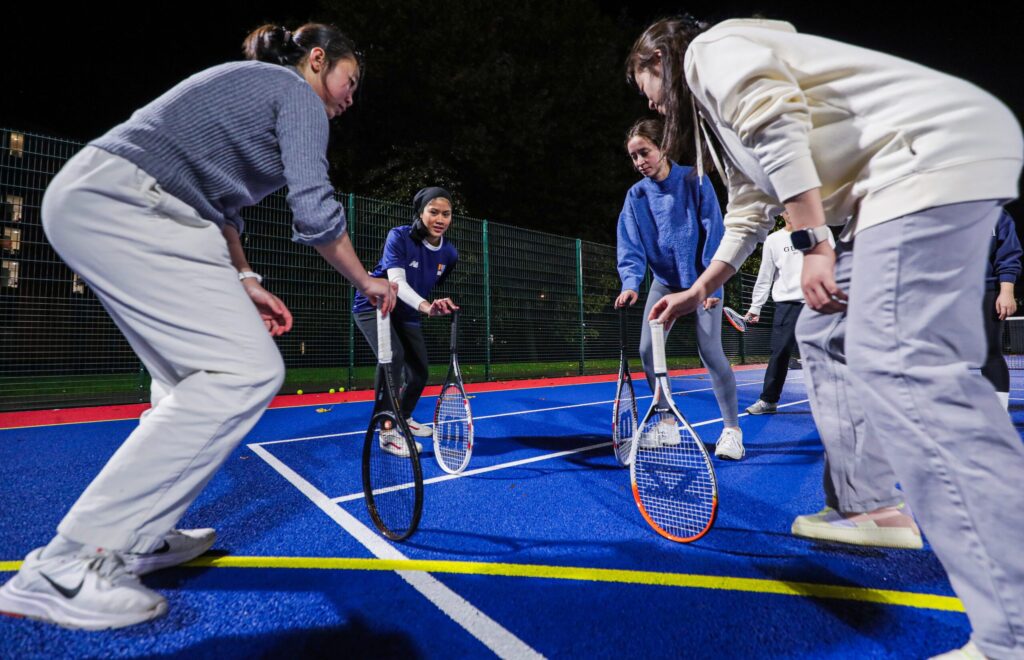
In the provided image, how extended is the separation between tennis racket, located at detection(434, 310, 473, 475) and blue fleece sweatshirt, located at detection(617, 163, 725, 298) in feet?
4.45

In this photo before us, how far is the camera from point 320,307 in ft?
29.5

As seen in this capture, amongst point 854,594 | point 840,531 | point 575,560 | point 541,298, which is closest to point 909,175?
point 854,594

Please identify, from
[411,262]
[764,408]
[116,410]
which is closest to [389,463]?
[411,262]

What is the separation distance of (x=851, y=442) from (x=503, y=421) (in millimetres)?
4021

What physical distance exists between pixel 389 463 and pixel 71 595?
1.27 metres

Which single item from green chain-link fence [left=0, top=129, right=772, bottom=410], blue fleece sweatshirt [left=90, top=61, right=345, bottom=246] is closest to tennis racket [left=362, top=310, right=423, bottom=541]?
blue fleece sweatshirt [left=90, top=61, right=345, bottom=246]

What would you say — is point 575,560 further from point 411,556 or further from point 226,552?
point 226,552

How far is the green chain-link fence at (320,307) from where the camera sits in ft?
20.9

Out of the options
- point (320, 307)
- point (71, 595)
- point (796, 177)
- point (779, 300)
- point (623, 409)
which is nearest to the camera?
point (796, 177)

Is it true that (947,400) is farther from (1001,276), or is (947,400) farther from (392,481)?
(1001,276)

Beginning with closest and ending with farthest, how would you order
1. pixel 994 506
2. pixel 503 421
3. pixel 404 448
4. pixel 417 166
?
pixel 994 506, pixel 404 448, pixel 503 421, pixel 417 166

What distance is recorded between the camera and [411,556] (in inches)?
80.8

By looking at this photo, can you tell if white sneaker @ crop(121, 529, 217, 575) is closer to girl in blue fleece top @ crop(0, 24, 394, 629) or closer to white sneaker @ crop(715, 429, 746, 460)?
girl in blue fleece top @ crop(0, 24, 394, 629)

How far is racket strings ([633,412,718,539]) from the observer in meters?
2.16
